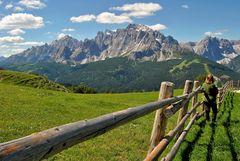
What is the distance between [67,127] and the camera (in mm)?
3988

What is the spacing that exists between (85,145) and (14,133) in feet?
11.1

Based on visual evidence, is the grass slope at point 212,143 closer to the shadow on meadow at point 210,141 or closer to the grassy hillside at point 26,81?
the shadow on meadow at point 210,141

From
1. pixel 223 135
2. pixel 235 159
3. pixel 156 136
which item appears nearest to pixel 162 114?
pixel 156 136

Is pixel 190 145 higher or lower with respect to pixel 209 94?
lower

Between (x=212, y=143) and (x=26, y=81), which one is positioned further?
(x=26, y=81)

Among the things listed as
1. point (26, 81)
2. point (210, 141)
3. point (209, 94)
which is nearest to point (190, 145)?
point (210, 141)

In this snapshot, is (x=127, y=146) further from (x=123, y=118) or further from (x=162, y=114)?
(x=123, y=118)

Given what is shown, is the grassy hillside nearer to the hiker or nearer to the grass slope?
the hiker

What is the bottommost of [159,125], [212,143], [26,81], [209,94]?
[26,81]

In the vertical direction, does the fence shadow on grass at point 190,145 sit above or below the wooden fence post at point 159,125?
below

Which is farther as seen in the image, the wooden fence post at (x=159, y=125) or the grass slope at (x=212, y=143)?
the grass slope at (x=212, y=143)

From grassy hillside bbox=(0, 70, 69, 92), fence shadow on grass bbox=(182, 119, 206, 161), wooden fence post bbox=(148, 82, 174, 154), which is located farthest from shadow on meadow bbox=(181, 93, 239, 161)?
grassy hillside bbox=(0, 70, 69, 92)

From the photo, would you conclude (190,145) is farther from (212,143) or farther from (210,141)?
(210,141)

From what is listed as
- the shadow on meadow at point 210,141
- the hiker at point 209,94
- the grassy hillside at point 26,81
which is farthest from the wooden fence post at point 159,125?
the grassy hillside at point 26,81
